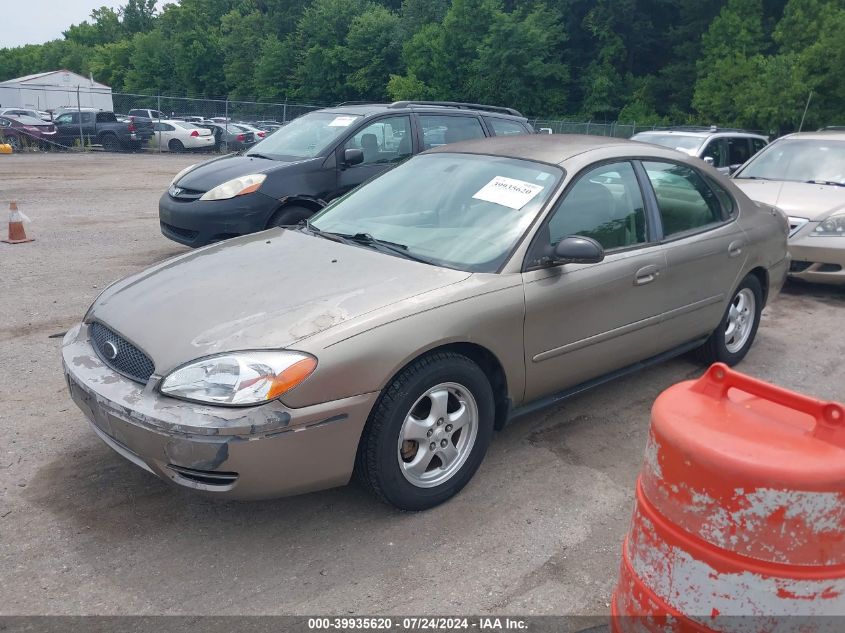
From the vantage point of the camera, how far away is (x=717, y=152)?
1159cm

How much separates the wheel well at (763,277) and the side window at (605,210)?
144 centimetres

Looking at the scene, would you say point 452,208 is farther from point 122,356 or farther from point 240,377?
point 122,356

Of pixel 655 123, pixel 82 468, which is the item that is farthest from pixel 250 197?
pixel 655 123

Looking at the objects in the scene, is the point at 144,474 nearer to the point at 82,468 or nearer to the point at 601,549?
the point at 82,468

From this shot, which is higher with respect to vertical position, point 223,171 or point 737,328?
point 223,171

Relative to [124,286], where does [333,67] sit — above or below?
above

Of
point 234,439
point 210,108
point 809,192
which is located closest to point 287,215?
point 234,439

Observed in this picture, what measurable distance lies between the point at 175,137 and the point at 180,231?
22.6m

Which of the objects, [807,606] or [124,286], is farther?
[124,286]

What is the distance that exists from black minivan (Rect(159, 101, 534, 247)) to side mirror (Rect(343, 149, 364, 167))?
0.03ft

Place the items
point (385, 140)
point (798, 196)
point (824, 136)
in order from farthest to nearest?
point (824, 136)
point (385, 140)
point (798, 196)

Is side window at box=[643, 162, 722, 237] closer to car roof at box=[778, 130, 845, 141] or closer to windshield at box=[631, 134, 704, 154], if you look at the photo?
car roof at box=[778, 130, 845, 141]

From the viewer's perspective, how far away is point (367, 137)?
24.6ft

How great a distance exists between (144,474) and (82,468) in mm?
316
